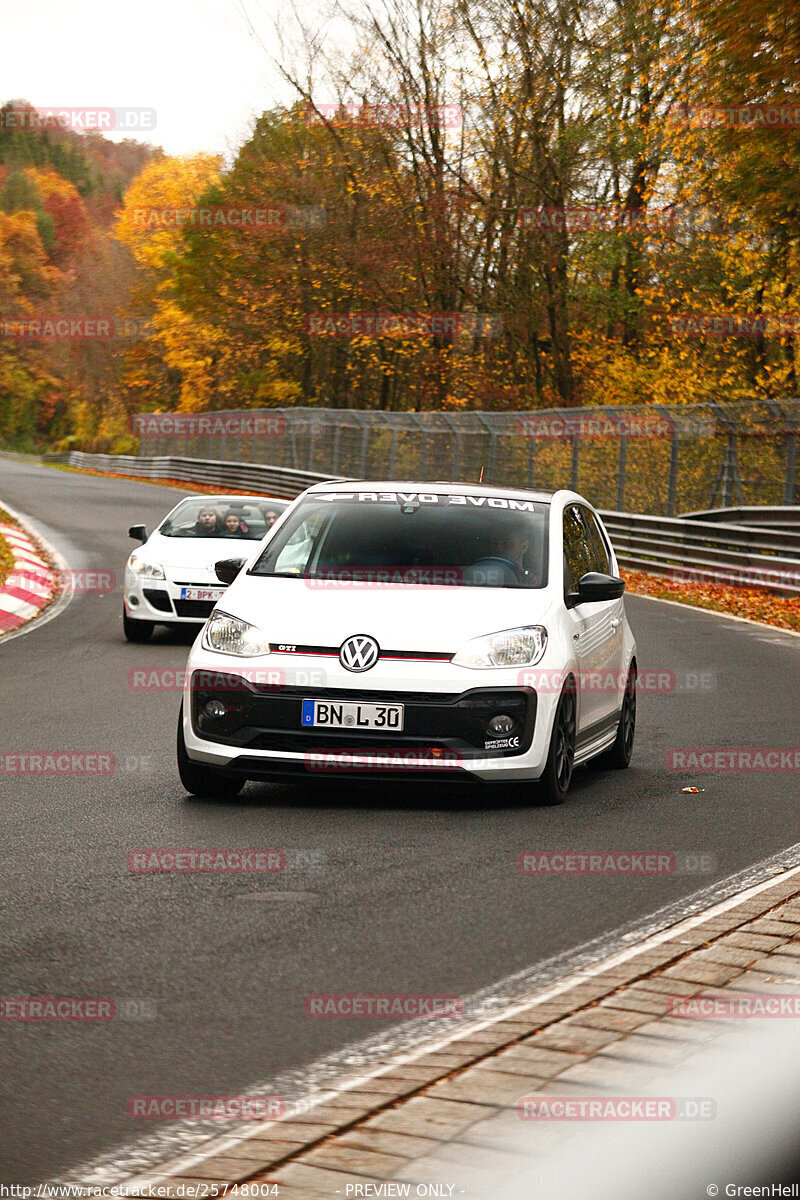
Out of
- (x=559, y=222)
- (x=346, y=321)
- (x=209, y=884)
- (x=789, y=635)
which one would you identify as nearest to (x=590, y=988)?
(x=209, y=884)

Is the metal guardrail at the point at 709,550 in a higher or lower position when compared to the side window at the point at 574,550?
lower

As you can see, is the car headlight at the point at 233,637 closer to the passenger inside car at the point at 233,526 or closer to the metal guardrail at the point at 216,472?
the passenger inside car at the point at 233,526

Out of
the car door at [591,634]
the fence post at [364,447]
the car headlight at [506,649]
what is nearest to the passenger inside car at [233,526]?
the car door at [591,634]

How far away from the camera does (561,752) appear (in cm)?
792

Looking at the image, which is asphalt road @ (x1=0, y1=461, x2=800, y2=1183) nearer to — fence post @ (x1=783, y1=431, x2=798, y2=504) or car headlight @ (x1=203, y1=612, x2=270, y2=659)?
car headlight @ (x1=203, y1=612, x2=270, y2=659)

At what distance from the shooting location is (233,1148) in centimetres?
338

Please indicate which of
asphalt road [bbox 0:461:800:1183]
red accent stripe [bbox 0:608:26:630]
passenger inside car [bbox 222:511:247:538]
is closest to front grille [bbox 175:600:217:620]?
passenger inside car [bbox 222:511:247:538]

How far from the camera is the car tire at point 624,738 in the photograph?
9.22m

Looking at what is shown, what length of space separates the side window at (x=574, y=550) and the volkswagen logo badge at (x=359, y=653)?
1.31 metres

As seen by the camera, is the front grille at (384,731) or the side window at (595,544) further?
the side window at (595,544)

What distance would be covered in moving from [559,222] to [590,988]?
126ft

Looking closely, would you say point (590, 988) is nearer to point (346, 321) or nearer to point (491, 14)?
point (491, 14)

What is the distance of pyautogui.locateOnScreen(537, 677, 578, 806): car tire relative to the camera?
7730mm

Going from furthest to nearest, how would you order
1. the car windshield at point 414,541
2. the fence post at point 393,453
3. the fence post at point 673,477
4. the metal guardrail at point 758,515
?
the fence post at point 393,453 → the fence post at point 673,477 → the metal guardrail at point 758,515 → the car windshield at point 414,541
